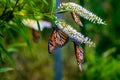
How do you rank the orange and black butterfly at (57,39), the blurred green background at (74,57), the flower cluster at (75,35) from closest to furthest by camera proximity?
1. the flower cluster at (75,35)
2. the orange and black butterfly at (57,39)
3. the blurred green background at (74,57)

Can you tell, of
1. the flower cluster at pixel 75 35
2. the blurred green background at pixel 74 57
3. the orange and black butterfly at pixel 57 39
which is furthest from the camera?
the blurred green background at pixel 74 57

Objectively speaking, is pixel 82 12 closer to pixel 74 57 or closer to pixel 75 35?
pixel 75 35

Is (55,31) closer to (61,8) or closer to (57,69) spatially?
(61,8)

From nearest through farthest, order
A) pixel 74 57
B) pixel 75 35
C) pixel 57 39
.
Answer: pixel 75 35
pixel 57 39
pixel 74 57

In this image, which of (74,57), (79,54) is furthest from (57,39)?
(74,57)

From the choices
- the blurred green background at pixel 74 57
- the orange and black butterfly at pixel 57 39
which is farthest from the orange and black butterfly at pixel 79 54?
the blurred green background at pixel 74 57

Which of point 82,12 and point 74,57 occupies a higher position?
point 82,12

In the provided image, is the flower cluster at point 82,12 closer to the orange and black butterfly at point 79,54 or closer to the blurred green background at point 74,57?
the orange and black butterfly at point 79,54

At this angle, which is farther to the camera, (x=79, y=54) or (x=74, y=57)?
(x=74, y=57)

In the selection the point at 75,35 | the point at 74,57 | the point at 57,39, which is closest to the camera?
the point at 75,35

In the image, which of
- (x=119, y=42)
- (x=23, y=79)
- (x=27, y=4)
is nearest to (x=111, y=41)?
Answer: (x=119, y=42)

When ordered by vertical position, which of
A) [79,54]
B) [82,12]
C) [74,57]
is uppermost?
[82,12]
